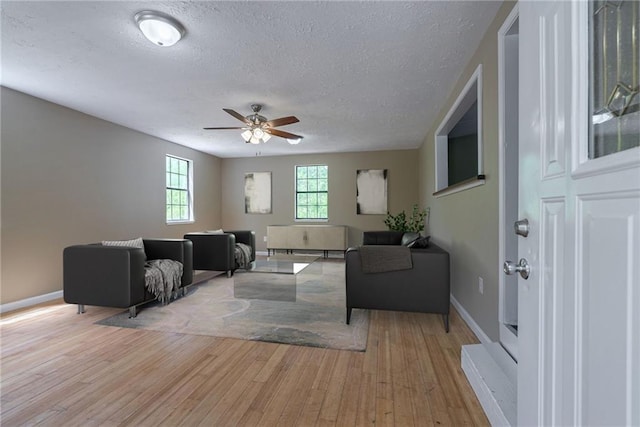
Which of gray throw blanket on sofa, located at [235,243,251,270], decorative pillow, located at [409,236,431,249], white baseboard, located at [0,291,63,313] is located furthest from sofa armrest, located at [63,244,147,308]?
decorative pillow, located at [409,236,431,249]

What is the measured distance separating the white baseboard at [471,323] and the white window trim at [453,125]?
1120mm

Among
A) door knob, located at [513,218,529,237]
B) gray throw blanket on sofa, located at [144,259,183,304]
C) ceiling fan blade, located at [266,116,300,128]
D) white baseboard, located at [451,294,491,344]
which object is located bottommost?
white baseboard, located at [451,294,491,344]

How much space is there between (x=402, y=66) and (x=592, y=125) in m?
2.29

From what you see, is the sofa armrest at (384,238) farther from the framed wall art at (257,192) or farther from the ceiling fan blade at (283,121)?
the framed wall art at (257,192)

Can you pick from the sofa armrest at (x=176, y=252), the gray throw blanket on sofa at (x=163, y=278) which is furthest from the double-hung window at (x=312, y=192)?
the gray throw blanket on sofa at (x=163, y=278)

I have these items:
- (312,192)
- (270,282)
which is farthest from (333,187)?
(270,282)

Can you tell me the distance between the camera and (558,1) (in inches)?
28.2

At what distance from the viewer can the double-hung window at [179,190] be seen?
18.1 feet

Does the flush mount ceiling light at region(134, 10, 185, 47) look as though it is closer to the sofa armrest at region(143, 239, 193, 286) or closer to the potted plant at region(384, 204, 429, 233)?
the sofa armrest at region(143, 239, 193, 286)

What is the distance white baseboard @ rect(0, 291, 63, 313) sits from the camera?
9.89 feet

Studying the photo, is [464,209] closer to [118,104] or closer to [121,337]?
[121,337]

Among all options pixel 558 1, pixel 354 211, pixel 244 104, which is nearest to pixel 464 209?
pixel 558 1

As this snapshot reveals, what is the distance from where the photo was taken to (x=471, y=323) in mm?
2455

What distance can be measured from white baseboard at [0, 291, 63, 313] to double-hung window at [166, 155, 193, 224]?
2096 mm
